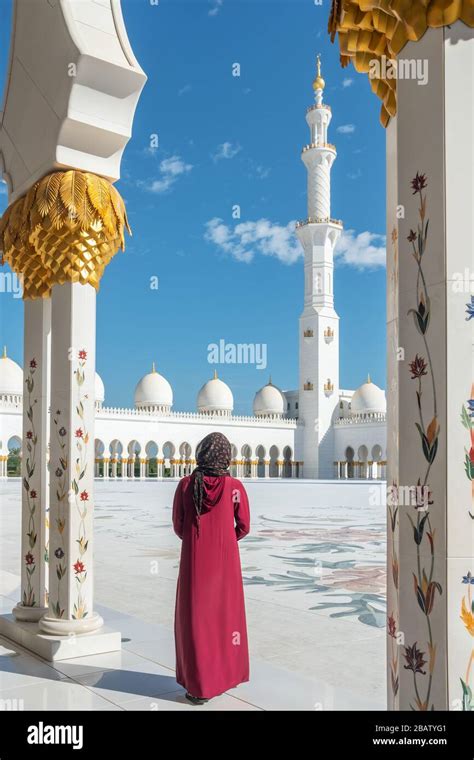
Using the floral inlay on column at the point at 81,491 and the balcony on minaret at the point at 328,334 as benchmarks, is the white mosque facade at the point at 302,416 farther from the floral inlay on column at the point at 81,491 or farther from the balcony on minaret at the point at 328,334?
the floral inlay on column at the point at 81,491

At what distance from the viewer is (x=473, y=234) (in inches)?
54.1

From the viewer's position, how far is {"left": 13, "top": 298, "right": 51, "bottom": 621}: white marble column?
3391mm

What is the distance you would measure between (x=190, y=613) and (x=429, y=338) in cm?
147

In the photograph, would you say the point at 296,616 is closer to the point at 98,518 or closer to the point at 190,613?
the point at 190,613

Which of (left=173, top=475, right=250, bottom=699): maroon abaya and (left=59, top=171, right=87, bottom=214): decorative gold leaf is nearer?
(left=173, top=475, right=250, bottom=699): maroon abaya

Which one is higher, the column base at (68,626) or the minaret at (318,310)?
the minaret at (318,310)

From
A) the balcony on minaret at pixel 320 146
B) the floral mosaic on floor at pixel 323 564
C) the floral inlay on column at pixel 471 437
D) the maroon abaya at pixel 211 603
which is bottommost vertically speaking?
the floral mosaic on floor at pixel 323 564

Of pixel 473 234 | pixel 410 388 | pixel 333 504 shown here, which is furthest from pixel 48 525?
pixel 333 504

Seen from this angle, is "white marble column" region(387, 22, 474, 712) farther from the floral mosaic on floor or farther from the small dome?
the small dome

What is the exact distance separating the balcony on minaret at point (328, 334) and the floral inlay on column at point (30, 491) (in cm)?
2752

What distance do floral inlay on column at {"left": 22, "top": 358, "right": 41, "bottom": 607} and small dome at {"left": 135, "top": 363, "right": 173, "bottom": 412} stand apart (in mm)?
27096

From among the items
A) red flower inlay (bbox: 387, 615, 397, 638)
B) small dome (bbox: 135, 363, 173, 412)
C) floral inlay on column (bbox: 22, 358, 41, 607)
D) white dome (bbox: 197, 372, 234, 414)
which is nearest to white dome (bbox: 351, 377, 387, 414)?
white dome (bbox: 197, 372, 234, 414)

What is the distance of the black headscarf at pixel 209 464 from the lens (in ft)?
8.22

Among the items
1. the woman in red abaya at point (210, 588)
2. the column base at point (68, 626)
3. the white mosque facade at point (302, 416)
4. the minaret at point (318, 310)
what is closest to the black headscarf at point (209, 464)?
the woman in red abaya at point (210, 588)
